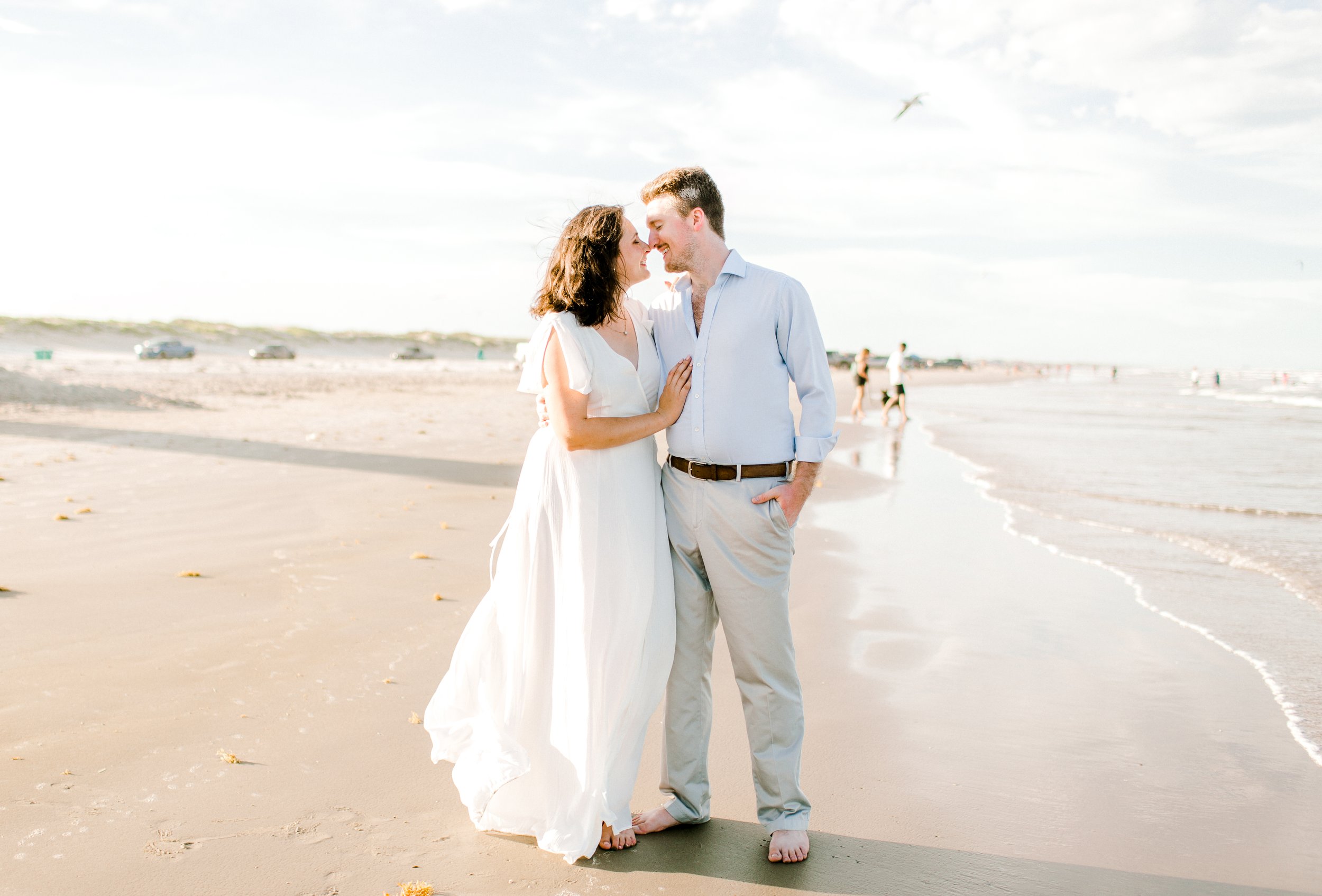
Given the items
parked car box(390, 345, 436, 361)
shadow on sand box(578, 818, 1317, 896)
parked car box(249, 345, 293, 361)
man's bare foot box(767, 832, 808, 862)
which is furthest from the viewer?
parked car box(390, 345, 436, 361)

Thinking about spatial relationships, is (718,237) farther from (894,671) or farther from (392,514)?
(392,514)

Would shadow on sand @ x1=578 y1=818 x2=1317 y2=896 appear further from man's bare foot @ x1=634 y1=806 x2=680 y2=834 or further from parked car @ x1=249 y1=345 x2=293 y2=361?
parked car @ x1=249 y1=345 x2=293 y2=361

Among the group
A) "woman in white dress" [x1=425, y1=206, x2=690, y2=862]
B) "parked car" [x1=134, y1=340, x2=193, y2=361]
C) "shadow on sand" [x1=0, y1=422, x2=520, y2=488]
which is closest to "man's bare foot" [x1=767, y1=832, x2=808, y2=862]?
"woman in white dress" [x1=425, y1=206, x2=690, y2=862]

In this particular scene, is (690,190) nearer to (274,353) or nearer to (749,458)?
(749,458)

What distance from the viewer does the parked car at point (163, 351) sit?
41.3 m

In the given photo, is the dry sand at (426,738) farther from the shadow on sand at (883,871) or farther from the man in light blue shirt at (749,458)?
the man in light blue shirt at (749,458)

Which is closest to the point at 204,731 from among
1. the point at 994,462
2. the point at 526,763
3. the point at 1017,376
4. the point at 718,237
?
the point at 526,763

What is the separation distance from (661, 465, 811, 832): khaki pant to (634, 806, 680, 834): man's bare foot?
Result: 0.03 metres

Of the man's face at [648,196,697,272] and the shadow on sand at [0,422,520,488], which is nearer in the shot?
the man's face at [648,196,697,272]

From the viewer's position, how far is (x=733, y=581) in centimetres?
305

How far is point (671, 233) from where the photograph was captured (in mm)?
3072

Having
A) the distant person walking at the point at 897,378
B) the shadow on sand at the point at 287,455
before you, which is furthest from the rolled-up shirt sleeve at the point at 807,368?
the distant person walking at the point at 897,378

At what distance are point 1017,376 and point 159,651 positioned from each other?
285 feet

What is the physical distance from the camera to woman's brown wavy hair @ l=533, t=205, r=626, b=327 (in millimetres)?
2959
